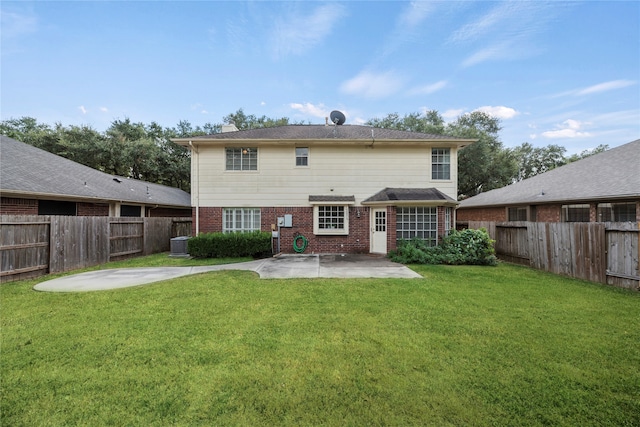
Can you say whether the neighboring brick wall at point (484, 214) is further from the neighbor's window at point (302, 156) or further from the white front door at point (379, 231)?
the neighbor's window at point (302, 156)

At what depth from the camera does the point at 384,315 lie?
4.38 meters

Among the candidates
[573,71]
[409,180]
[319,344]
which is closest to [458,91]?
[573,71]

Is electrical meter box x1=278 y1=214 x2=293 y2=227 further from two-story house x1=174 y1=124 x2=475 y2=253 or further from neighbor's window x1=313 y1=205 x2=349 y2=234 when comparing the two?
neighbor's window x1=313 y1=205 x2=349 y2=234

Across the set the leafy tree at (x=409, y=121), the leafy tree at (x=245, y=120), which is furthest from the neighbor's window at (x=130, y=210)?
the leafy tree at (x=409, y=121)

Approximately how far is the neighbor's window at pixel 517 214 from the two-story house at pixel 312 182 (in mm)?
6360

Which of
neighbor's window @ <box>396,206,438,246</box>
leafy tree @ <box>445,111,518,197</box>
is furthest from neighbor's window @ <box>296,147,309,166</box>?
leafy tree @ <box>445,111,518,197</box>

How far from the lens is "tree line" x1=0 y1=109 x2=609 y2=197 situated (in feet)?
75.2

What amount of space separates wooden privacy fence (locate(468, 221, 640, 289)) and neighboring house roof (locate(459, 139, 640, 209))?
183 inches

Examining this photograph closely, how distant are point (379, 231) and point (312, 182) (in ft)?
12.9

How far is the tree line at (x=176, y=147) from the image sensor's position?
22.9 meters

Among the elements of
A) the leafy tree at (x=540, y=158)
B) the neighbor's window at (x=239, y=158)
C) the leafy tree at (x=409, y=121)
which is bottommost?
the neighbor's window at (x=239, y=158)

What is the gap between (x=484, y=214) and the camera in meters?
18.3

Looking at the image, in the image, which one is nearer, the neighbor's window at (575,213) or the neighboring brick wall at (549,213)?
the neighbor's window at (575,213)

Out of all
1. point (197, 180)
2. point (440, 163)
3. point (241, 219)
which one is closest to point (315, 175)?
point (241, 219)
